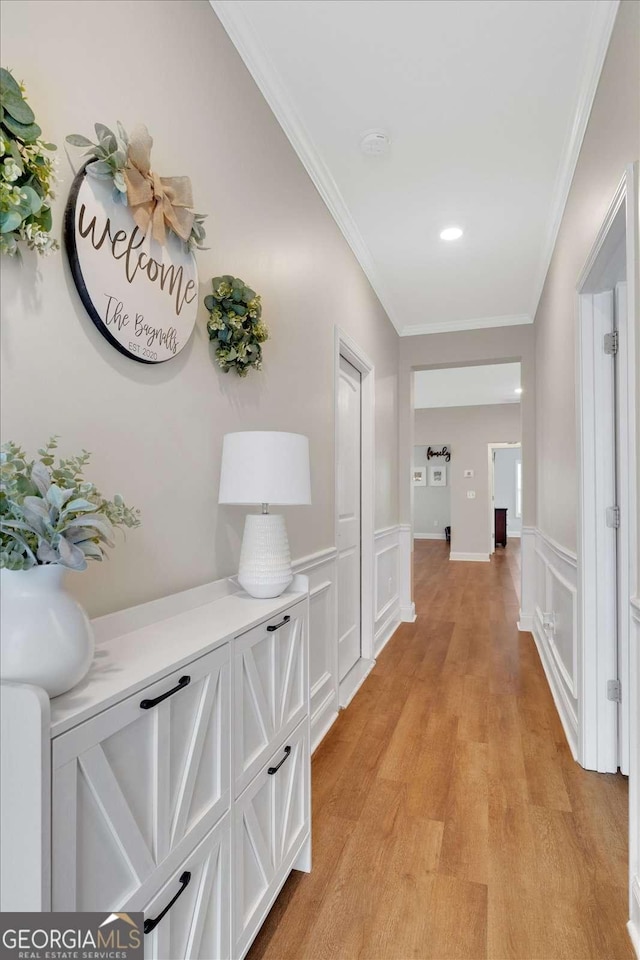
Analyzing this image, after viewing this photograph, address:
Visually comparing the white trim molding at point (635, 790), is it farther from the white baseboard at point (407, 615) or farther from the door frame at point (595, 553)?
the white baseboard at point (407, 615)

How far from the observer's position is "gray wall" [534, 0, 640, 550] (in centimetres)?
153

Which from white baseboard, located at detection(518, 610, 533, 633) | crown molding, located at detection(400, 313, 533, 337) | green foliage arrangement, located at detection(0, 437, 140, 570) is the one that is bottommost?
white baseboard, located at detection(518, 610, 533, 633)

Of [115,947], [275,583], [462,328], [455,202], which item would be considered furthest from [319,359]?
[462,328]

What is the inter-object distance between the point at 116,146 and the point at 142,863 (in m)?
1.39

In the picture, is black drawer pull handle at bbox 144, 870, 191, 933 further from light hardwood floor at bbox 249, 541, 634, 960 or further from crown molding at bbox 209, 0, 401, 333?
crown molding at bbox 209, 0, 401, 333

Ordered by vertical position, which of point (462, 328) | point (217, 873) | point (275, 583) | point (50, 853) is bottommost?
point (217, 873)

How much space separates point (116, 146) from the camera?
112cm

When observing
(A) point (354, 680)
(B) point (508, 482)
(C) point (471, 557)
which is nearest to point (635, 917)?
(A) point (354, 680)

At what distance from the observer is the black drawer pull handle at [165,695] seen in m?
0.87

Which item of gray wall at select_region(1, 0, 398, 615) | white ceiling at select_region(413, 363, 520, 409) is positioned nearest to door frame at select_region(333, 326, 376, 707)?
gray wall at select_region(1, 0, 398, 615)

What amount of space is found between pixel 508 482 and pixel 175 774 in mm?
13446

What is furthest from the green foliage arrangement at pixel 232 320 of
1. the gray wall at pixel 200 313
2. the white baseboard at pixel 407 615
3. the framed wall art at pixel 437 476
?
the framed wall art at pixel 437 476

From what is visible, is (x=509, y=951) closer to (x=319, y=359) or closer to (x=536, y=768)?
(x=536, y=768)

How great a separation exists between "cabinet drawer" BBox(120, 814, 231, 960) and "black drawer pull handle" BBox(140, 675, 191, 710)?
12.1 inches
